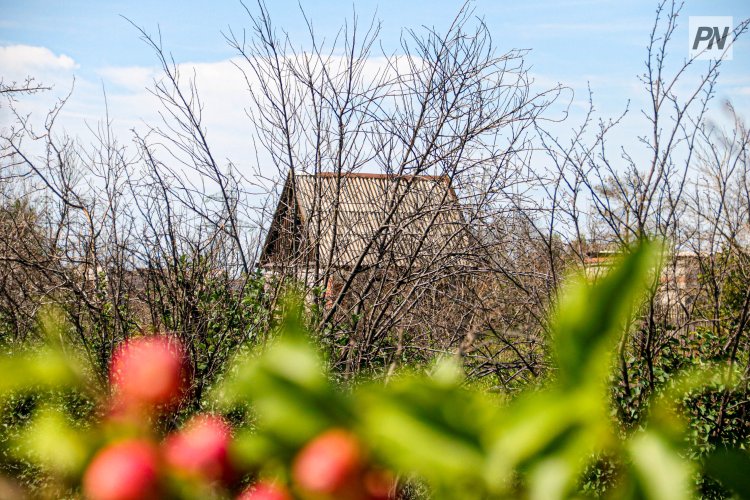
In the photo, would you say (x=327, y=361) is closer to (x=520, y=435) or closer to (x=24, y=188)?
(x=520, y=435)

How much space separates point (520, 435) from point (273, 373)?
0.33ft

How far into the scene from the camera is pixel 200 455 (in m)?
0.45

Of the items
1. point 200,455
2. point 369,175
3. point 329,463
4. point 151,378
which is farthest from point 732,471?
point 369,175

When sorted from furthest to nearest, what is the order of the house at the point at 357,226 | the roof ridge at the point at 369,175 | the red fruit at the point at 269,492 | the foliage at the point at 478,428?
the roof ridge at the point at 369,175 → the house at the point at 357,226 → the red fruit at the point at 269,492 → the foliage at the point at 478,428

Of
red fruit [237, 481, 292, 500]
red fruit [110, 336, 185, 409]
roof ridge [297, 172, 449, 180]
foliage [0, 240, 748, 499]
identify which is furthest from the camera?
roof ridge [297, 172, 449, 180]

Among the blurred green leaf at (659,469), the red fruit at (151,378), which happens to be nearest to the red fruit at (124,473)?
the red fruit at (151,378)

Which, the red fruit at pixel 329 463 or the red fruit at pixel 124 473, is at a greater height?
the red fruit at pixel 329 463

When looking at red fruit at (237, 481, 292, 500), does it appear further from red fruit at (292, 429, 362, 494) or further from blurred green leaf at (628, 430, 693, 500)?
blurred green leaf at (628, 430, 693, 500)

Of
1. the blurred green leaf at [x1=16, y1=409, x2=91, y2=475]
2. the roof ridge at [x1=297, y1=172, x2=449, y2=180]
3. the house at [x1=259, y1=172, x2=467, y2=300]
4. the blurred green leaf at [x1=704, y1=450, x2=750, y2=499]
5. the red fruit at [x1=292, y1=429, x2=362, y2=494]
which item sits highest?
the blurred green leaf at [x1=704, y1=450, x2=750, y2=499]

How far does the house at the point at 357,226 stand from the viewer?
551 cm

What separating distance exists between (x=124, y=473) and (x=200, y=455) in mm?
→ 52

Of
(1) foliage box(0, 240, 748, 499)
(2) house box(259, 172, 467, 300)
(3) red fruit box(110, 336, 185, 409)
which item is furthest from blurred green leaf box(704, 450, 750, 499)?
(2) house box(259, 172, 467, 300)

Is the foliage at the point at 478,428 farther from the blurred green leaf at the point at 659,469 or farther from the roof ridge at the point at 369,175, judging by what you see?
the roof ridge at the point at 369,175

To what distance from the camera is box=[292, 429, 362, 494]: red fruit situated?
0.34 meters
